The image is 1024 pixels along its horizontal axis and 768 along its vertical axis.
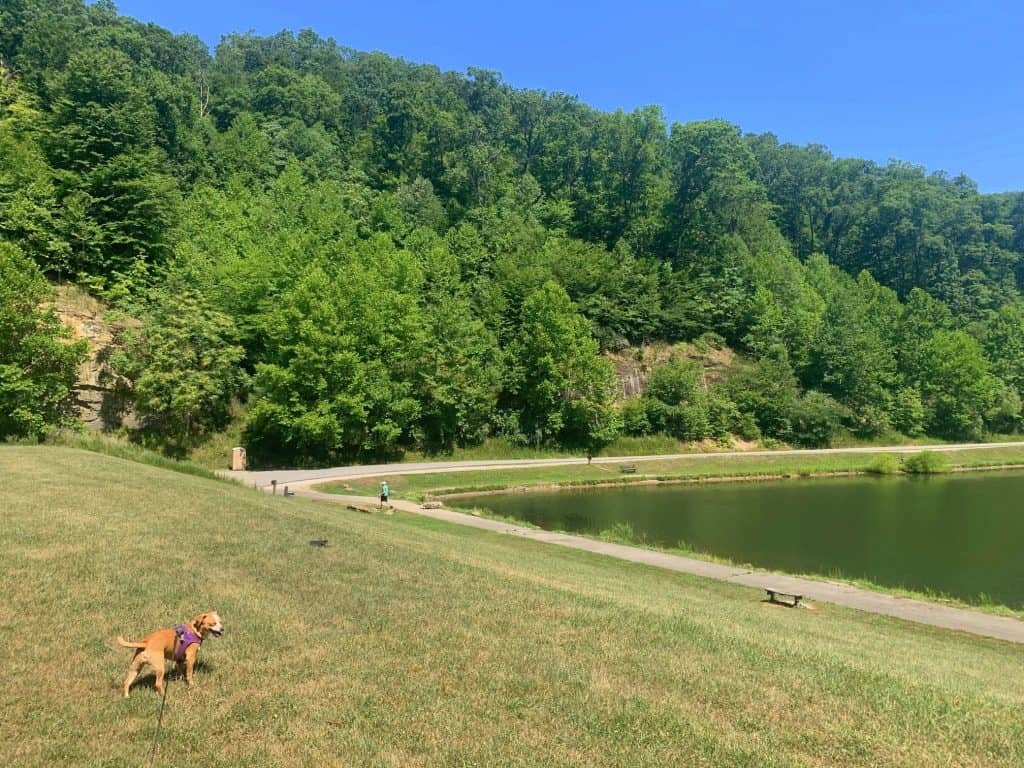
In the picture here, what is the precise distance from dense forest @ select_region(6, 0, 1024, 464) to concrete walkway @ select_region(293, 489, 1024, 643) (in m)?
21.4

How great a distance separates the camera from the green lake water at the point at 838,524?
20.8 m

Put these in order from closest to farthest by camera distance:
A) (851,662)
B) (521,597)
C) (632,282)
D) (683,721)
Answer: (683,721)
(851,662)
(521,597)
(632,282)

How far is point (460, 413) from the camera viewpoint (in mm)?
48281

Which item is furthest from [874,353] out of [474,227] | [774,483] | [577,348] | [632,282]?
[474,227]

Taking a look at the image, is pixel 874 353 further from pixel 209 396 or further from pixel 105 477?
pixel 105 477

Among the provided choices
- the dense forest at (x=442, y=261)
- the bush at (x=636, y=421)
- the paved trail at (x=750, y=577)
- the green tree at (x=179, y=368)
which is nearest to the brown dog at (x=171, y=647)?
the paved trail at (x=750, y=577)

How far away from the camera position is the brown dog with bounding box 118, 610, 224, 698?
592 cm

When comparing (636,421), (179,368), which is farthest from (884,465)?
(179,368)

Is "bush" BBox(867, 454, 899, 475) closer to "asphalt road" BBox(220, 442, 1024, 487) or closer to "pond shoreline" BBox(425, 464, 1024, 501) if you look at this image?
"pond shoreline" BBox(425, 464, 1024, 501)

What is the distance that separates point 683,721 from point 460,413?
42.8m

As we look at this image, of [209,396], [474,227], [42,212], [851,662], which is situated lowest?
[851,662]

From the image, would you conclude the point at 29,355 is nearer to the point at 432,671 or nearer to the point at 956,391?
the point at 432,671

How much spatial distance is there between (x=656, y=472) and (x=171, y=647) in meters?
43.1

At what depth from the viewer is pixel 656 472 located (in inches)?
1843
